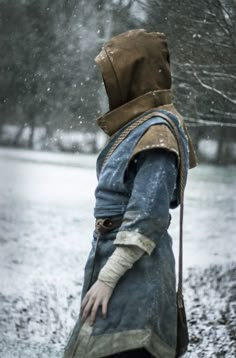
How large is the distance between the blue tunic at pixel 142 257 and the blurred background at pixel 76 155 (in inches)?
93.1

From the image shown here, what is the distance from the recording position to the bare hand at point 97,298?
7.82ft

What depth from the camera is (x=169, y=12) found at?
17.4 feet

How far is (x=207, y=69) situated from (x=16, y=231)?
284cm

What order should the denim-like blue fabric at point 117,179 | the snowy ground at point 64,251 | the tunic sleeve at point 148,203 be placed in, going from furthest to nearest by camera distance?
the snowy ground at point 64,251
the denim-like blue fabric at point 117,179
the tunic sleeve at point 148,203

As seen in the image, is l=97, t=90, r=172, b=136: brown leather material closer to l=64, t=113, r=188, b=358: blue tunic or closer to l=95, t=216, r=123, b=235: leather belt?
l=64, t=113, r=188, b=358: blue tunic

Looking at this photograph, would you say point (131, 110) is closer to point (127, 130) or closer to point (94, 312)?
point (127, 130)

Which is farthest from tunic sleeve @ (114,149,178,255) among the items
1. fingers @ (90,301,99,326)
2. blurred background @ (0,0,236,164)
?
blurred background @ (0,0,236,164)

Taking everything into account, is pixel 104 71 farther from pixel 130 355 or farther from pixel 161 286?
pixel 130 355

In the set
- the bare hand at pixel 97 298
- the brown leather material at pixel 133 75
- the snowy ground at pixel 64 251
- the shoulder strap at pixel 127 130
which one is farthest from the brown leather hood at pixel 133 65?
the snowy ground at pixel 64 251

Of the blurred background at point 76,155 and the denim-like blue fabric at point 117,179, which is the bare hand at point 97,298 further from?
the blurred background at point 76,155

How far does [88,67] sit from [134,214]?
4361 mm

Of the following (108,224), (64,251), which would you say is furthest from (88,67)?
(108,224)

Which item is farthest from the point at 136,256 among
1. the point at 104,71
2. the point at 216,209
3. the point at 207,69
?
the point at 216,209

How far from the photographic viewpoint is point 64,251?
6.59m
